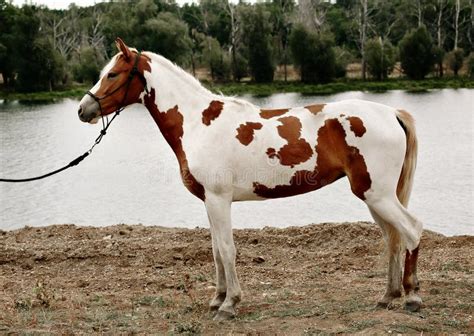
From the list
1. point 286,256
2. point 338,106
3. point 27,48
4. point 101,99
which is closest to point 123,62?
point 101,99

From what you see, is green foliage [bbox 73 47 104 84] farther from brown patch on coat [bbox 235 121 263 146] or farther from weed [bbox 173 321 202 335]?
weed [bbox 173 321 202 335]

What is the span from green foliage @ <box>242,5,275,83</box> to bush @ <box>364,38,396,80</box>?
835cm

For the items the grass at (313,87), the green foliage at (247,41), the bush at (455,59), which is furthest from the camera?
the green foliage at (247,41)

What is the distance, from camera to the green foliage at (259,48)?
55906mm

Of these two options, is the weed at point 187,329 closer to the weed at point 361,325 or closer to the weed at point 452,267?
the weed at point 361,325

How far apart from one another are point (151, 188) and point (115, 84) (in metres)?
12.4

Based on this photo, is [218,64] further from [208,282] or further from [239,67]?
[208,282]

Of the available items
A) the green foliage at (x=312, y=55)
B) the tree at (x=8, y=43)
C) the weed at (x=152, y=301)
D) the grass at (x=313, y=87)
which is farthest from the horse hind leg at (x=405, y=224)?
the tree at (x=8, y=43)

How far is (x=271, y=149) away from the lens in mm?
5391

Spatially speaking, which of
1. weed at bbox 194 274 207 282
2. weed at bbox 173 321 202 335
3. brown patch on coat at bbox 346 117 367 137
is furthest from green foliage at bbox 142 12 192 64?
weed at bbox 173 321 202 335

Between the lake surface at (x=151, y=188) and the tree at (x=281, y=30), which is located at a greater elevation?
the tree at (x=281, y=30)

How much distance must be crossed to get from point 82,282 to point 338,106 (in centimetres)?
349

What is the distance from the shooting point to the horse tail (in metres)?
5.44

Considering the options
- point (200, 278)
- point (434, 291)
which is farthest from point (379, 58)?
point (434, 291)
